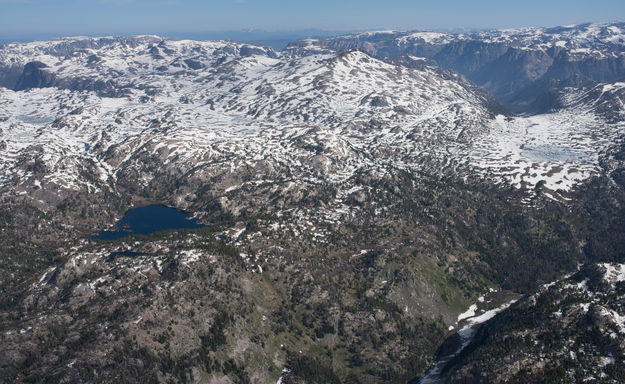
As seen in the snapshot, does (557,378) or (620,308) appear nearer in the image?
(557,378)

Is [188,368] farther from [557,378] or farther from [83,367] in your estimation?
[557,378]

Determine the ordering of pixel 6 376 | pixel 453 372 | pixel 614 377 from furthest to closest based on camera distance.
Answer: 1. pixel 453 372
2. pixel 6 376
3. pixel 614 377

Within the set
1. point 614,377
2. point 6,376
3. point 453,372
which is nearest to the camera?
point 614,377

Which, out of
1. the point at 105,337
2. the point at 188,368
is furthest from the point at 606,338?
the point at 105,337

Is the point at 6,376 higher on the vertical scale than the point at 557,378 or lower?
lower

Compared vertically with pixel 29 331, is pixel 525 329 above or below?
above

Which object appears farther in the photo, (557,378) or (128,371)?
(128,371)

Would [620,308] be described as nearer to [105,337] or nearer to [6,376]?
[105,337]

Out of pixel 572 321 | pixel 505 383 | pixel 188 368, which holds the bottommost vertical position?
pixel 188 368

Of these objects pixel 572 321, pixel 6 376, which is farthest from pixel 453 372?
pixel 6 376
